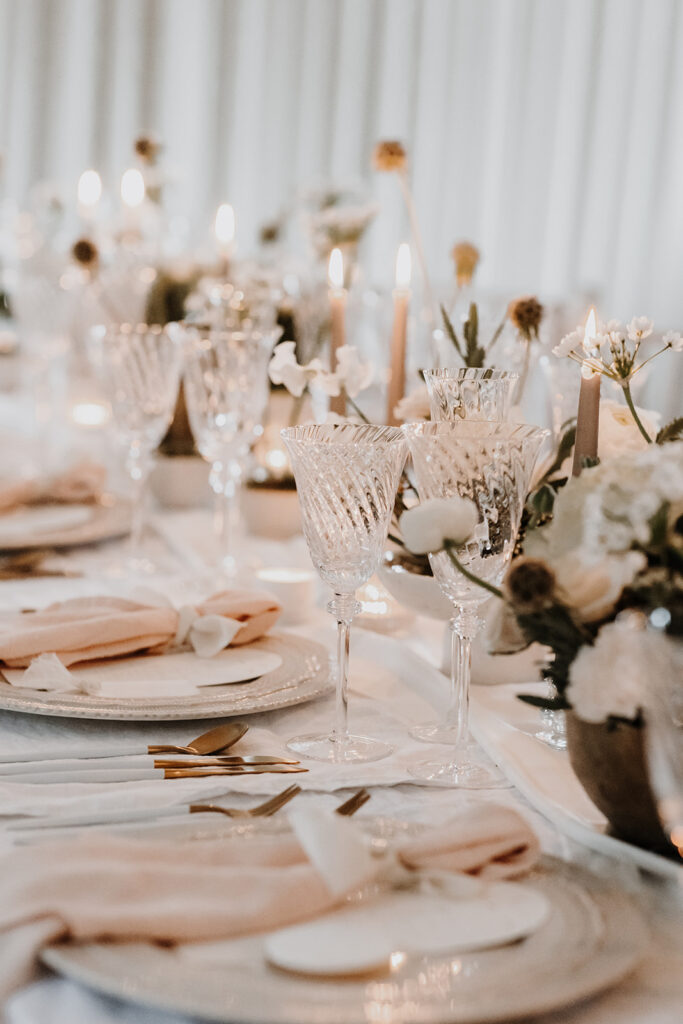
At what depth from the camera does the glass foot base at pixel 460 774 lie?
0.81m

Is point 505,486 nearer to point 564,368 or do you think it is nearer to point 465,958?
point 465,958

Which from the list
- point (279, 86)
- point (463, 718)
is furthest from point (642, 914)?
point (279, 86)

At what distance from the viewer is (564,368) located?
1.30 metres

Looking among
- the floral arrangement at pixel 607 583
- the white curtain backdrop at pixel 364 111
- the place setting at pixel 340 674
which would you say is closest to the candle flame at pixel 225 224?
the place setting at pixel 340 674

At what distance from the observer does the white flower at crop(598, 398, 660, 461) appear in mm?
907

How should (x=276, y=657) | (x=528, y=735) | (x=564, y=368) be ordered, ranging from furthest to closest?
1. (x=564, y=368)
2. (x=276, y=657)
3. (x=528, y=735)

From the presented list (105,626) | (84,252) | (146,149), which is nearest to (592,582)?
(105,626)

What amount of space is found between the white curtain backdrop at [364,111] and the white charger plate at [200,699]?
4.58 metres

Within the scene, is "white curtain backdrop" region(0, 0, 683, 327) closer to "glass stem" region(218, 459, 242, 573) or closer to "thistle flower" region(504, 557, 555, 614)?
"glass stem" region(218, 459, 242, 573)

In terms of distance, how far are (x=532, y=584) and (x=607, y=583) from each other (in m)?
0.04

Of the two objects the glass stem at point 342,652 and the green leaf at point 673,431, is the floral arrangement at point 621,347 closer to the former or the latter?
the green leaf at point 673,431

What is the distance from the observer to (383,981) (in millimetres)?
518

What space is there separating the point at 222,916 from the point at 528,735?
1.34ft

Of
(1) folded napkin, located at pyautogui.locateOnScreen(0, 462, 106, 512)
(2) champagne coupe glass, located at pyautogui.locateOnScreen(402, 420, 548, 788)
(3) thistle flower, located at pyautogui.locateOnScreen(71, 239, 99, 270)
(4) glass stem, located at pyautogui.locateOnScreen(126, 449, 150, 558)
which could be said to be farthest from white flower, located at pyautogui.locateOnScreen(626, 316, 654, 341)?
(3) thistle flower, located at pyautogui.locateOnScreen(71, 239, 99, 270)
